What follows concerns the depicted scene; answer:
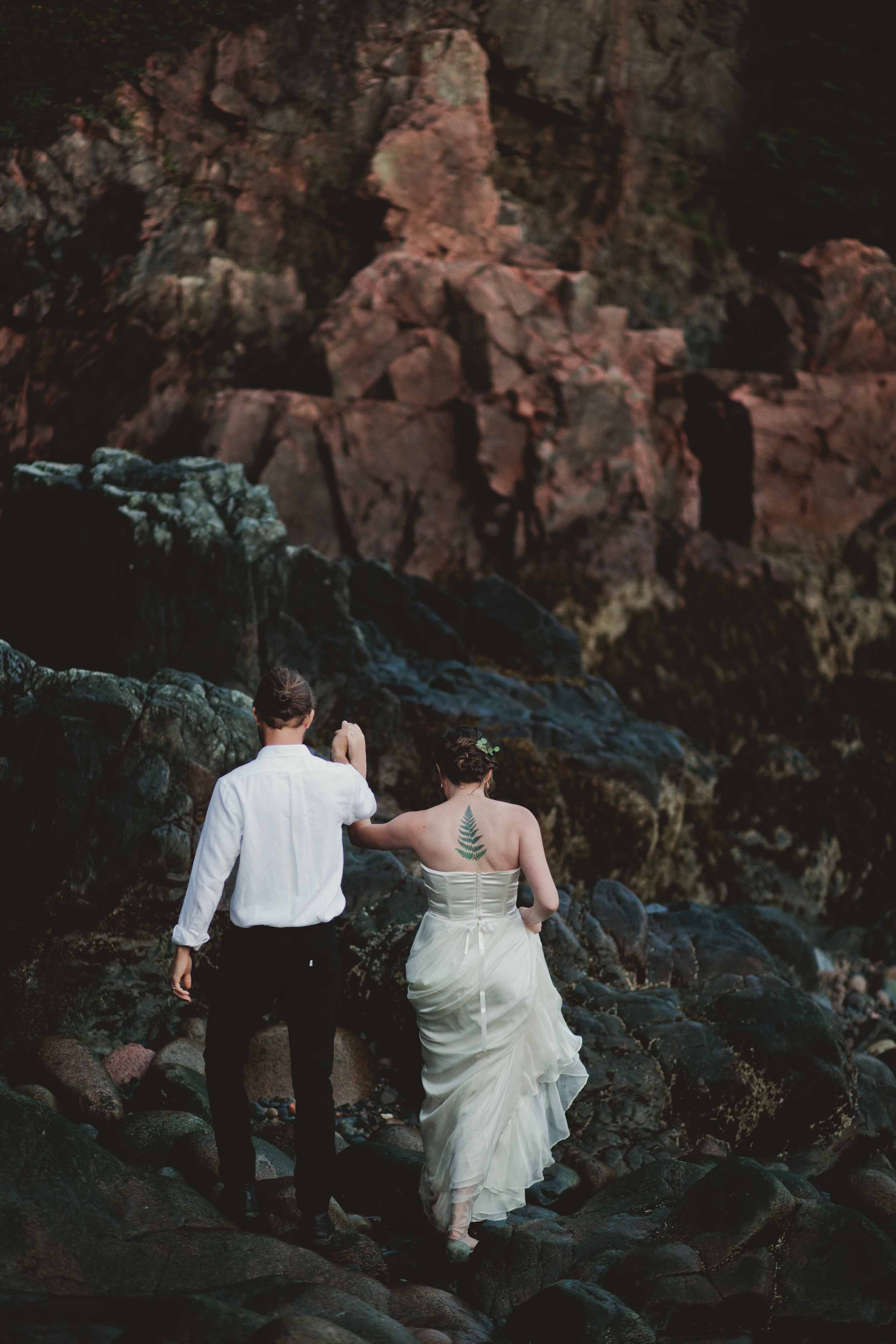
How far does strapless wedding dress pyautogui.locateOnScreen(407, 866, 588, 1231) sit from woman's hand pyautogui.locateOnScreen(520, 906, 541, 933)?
33 mm

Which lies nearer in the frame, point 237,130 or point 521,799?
point 521,799

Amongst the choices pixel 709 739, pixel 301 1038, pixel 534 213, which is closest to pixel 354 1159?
pixel 301 1038

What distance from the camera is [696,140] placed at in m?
24.9

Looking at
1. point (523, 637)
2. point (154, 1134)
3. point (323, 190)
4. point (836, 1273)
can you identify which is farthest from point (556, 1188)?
point (323, 190)

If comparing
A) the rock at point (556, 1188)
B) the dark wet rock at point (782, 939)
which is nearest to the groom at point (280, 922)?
the rock at point (556, 1188)

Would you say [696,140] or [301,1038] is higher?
[696,140]

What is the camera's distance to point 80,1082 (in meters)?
5.85

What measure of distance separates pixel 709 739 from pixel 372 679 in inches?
388

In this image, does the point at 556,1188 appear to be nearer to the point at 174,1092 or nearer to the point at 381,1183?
the point at 381,1183

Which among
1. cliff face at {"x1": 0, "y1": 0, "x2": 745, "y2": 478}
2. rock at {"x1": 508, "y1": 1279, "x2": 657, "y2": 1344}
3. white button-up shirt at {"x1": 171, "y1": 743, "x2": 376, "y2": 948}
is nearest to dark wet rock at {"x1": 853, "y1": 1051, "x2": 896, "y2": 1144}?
rock at {"x1": 508, "y1": 1279, "x2": 657, "y2": 1344}

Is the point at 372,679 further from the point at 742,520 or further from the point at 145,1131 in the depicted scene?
the point at 742,520

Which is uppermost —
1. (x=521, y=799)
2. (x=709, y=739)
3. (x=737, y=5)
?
(x=737, y=5)

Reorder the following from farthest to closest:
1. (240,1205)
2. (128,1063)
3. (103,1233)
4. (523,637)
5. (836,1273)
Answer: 1. (523,637)
2. (128,1063)
3. (836,1273)
4. (240,1205)
5. (103,1233)

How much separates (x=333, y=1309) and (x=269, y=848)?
5.22 ft
